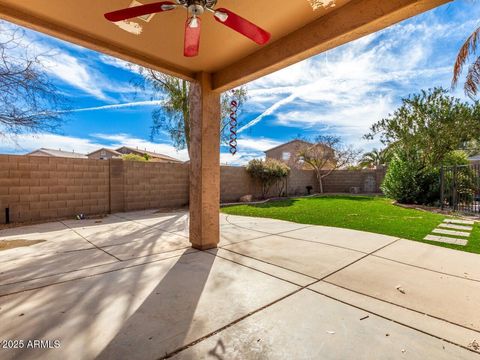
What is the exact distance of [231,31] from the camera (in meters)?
2.67

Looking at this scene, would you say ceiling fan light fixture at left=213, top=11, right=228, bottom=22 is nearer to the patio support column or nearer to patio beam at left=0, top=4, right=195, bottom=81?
patio beam at left=0, top=4, right=195, bottom=81

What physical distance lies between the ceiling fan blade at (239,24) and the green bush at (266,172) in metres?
9.71

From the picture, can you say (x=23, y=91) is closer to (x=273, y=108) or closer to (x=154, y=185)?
(x=154, y=185)

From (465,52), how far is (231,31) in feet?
18.3

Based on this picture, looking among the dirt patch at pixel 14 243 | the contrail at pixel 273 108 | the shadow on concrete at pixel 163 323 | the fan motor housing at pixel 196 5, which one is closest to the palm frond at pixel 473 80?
the fan motor housing at pixel 196 5

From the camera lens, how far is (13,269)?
9.62 feet

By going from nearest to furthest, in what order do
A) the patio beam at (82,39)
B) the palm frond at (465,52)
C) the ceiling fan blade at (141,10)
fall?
1. the ceiling fan blade at (141,10)
2. the patio beam at (82,39)
3. the palm frond at (465,52)

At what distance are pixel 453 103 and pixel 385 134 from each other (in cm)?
302

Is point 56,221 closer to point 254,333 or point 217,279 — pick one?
point 217,279

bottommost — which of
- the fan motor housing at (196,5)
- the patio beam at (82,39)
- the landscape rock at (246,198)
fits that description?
the landscape rock at (246,198)

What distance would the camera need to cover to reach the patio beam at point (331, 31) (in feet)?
6.81

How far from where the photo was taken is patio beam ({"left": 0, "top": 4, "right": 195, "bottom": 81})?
232 centimetres

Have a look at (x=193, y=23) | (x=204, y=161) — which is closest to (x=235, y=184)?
(x=204, y=161)

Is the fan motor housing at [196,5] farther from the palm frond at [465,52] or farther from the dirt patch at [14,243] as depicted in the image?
the palm frond at [465,52]
